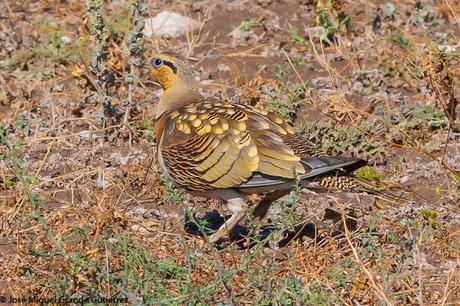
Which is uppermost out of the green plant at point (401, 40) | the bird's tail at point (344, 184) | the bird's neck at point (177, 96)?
the bird's tail at point (344, 184)

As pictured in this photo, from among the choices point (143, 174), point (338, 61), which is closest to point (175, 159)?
point (143, 174)

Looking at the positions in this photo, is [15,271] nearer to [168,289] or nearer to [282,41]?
[168,289]

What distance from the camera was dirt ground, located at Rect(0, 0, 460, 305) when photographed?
17.6 feet

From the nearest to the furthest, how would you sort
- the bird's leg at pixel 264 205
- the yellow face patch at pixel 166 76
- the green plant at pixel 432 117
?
the bird's leg at pixel 264 205
the yellow face patch at pixel 166 76
the green plant at pixel 432 117

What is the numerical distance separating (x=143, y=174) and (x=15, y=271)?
168 centimetres

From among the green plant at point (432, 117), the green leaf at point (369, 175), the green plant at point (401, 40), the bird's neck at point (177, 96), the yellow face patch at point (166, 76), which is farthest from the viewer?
the green plant at point (401, 40)

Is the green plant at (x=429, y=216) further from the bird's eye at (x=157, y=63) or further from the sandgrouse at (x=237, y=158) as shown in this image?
the bird's eye at (x=157, y=63)

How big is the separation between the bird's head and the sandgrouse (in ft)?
1.32

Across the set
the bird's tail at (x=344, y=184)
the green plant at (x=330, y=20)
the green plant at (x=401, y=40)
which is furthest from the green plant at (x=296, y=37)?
the bird's tail at (x=344, y=184)

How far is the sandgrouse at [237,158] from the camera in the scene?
618 centimetres

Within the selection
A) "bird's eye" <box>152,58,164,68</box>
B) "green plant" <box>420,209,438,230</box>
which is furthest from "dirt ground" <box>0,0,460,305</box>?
"bird's eye" <box>152,58,164,68</box>

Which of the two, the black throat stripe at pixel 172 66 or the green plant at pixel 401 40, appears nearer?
the black throat stripe at pixel 172 66

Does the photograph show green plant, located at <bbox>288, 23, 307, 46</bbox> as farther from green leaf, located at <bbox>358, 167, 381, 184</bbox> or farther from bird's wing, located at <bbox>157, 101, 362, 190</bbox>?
bird's wing, located at <bbox>157, 101, 362, 190</bbox>

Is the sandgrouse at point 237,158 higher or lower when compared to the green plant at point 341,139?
higher
